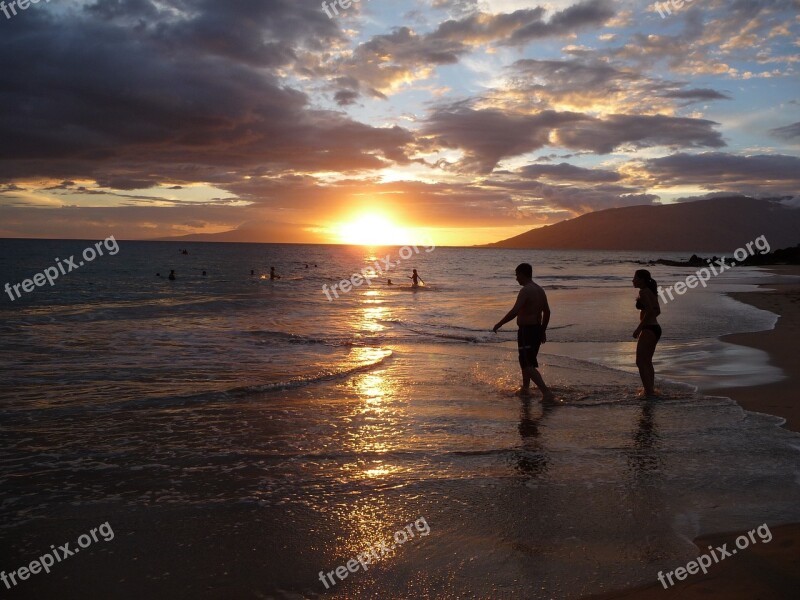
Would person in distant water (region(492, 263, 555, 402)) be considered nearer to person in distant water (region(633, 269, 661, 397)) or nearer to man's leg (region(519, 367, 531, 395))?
man's leg (region(519, 367, 531, 395))

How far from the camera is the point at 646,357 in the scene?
917cm

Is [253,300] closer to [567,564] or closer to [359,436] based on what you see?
[359,436]

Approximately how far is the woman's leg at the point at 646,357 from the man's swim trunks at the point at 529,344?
5.12 feet

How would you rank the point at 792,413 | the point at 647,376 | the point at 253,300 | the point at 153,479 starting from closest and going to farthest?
1. the point at 153,479
2. the point at 792,413
3. the point at 647,376
4. the point at 253,300

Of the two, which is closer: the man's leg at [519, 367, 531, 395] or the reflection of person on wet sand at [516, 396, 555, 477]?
the reflection of person on wet sand at [516, 396, 555, 477]

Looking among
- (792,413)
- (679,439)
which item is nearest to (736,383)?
(792,413)

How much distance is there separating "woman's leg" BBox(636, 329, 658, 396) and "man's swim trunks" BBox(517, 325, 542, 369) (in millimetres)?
1561

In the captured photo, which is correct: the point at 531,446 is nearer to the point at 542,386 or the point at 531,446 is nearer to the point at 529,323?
the point at 542,386

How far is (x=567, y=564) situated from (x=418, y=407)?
4.67 m

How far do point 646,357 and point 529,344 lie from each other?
1822 millimetres

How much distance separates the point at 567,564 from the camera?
4.02 meters

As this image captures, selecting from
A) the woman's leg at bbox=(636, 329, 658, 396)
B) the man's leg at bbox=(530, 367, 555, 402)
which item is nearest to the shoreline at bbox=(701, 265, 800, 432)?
the woman's leg at bbox=(636, 329, 658, 396)

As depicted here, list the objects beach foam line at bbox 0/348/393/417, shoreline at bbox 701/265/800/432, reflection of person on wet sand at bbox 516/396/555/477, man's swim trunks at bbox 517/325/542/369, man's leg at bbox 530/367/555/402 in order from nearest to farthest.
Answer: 1. reflection of person on wet sand at bbox 516/396/555/477
2. shoreline at bbox 701/265/800/432
3. beach foam line at bbox 0/348/393/417
4. man's leg at bbox 530/367/555/402
5. man's swim trunks at bbox 517/325/542/369

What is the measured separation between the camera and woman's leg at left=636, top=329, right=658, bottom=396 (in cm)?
914
